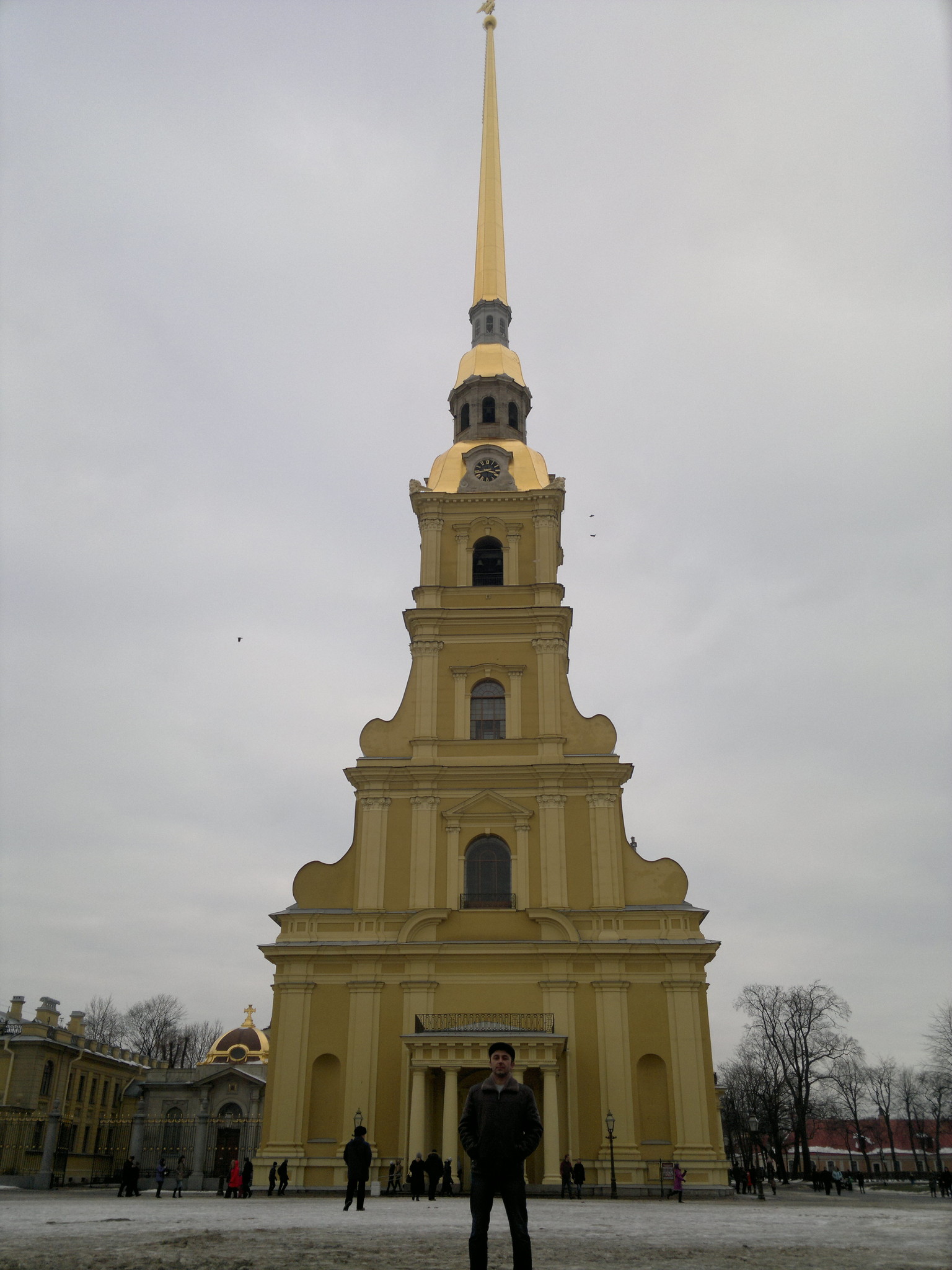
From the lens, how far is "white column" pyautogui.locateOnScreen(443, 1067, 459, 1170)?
27.4 meters

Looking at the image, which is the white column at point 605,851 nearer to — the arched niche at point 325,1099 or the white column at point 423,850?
the white column at point 423,850

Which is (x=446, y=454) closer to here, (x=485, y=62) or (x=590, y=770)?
(x=590, y=770)

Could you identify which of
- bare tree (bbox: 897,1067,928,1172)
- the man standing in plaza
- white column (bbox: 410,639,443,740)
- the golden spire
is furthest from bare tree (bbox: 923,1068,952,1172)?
the man standing in plaza

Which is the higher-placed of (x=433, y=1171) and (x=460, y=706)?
(x=460, y=706)

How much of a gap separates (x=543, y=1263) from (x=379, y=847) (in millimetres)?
24297

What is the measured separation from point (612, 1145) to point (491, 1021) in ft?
15.1

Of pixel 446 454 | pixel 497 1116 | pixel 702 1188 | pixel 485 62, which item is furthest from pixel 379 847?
pixel 485 62

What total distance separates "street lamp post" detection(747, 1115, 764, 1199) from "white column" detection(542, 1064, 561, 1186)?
17.5 feet

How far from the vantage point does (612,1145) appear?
27156 millimetres

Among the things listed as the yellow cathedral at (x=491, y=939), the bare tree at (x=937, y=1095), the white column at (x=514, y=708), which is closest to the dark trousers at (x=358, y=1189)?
the yellow cathedral at (x=491, y=939)

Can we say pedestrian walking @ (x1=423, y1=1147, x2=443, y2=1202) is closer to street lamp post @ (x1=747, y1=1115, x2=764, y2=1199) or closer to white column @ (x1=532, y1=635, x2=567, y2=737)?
street lamp post @ (x1=747, y1=1115, x2=764, y2=1199)

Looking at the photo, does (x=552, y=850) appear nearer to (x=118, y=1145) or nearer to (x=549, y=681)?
(x=549, y=681)

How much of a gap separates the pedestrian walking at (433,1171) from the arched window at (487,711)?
44.1ft

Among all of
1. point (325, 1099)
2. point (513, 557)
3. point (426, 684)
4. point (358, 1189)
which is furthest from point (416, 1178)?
point (513, 557)
